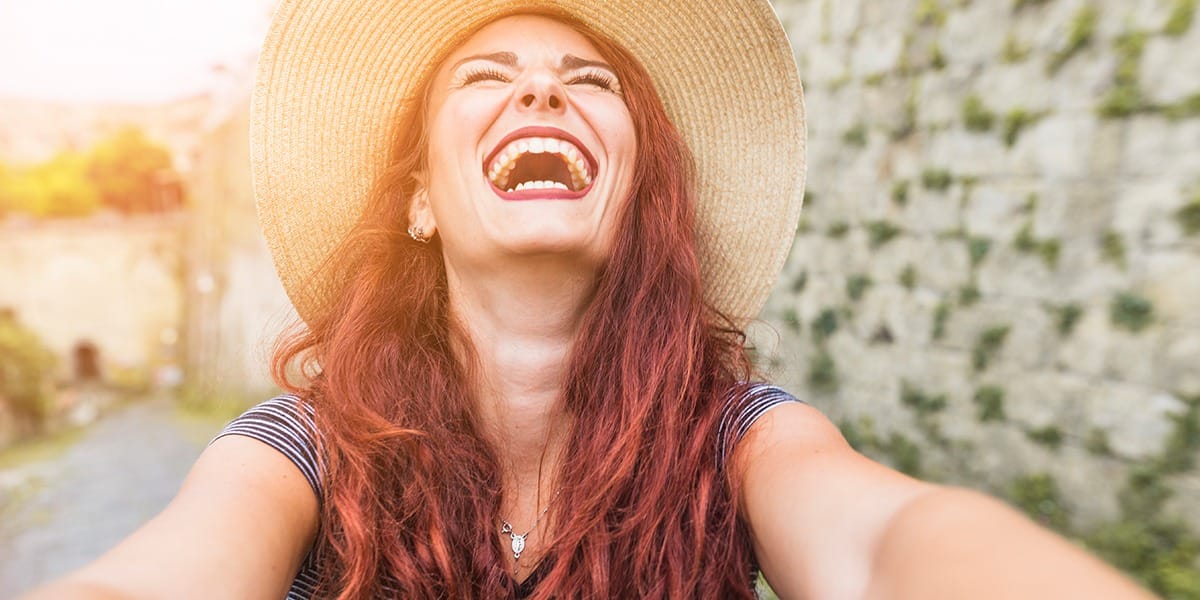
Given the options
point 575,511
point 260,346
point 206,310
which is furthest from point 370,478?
point 206,310

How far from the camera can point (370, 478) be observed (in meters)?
1.41

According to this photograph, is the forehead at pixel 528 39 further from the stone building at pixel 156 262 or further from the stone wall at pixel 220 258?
the stone wall at pixel 220 258

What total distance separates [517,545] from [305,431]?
0.47 meters

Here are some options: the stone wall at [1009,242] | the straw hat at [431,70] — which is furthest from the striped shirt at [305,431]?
the stone wall at [1009,242]

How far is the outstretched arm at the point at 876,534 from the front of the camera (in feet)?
2.78

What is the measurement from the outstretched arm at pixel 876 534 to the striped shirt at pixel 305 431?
0.14 ft

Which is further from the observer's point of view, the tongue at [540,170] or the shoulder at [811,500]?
the tongue at [540,170]

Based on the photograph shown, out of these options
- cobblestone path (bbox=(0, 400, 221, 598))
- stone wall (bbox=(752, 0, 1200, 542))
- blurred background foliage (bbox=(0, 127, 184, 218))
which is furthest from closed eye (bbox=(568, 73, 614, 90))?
blurred background foliage (bbox=(0, 127, 184, 218))

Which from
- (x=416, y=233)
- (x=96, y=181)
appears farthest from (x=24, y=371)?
(x=416, y=233)

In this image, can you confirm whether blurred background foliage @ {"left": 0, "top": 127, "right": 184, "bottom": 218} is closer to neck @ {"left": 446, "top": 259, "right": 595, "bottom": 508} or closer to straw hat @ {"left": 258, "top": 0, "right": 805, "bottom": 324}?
straw hat @ {"left": 258, "top": 0, "right": 805, "bottom": 324}

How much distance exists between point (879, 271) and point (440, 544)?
3337 millimetres

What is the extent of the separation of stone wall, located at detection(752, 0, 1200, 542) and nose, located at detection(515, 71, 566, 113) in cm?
160

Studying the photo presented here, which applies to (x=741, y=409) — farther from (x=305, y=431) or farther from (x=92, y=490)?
(x=92, y=490)

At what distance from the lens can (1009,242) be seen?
3328mm
